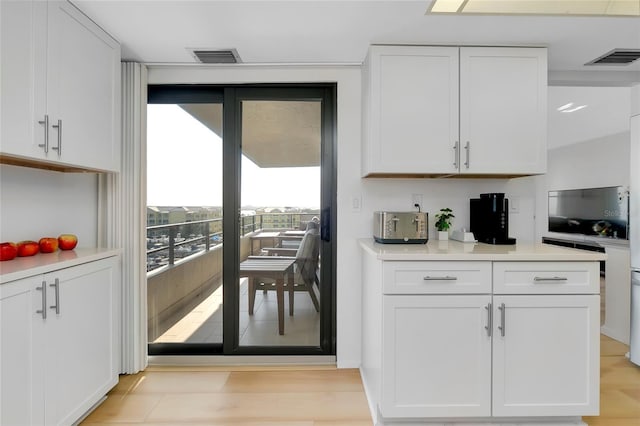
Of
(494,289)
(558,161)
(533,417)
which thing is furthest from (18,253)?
(558,161)

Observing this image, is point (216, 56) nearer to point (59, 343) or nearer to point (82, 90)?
point (82, 90)

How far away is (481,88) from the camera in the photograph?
6.97 feet

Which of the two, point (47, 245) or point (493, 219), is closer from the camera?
point (47, 245)

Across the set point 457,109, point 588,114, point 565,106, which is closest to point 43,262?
point 457,109

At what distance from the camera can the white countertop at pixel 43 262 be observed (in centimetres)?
139

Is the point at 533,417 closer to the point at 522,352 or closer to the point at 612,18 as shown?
the point at 522,352

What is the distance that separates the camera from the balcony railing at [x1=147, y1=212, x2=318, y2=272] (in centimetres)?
262

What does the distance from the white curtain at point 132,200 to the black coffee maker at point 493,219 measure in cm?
235

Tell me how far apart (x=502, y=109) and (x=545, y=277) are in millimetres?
1036

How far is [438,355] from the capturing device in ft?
5.87

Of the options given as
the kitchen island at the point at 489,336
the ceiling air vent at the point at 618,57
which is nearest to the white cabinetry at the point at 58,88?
the kitchen island at the point at 489,336

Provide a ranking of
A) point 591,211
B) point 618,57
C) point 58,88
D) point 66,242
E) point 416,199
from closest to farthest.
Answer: point 58,88, point 66,242, point 618,57, point 416,199, point 591,211

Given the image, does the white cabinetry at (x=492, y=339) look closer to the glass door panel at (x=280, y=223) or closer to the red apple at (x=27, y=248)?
the glass door panel at (x=280, y=223)

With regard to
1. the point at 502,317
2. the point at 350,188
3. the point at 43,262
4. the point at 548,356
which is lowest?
the point at 548,356
